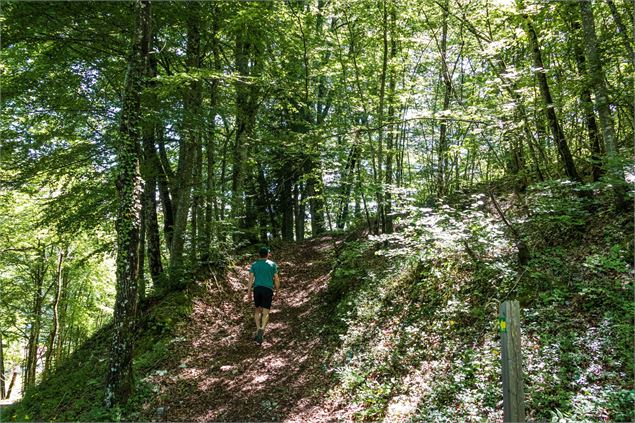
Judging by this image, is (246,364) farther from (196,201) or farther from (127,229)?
(196,201)

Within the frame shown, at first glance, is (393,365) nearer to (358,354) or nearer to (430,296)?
(358,354)

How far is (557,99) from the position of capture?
7211 mm

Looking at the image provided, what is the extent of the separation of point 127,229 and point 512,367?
20.1ft

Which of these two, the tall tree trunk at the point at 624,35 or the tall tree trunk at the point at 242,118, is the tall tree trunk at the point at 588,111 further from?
the tall tree trunk at the point at 242,118

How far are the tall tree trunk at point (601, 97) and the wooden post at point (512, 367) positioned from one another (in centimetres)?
341

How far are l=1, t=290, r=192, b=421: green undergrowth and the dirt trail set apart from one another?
362 millimetres

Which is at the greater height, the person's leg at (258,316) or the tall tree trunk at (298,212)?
the tall tree trunk at (298,212)

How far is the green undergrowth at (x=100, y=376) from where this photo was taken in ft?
22.7

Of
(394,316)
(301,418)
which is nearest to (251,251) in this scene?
(394,316)

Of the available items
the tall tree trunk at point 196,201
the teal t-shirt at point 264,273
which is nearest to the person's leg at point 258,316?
the teal t-shirt at point 264,273

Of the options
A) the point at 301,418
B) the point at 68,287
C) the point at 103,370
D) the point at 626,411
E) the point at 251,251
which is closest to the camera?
the point at 626,411

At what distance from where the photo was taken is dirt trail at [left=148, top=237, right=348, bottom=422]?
655 centimetres

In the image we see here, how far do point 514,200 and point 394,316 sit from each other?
4215 millimetres

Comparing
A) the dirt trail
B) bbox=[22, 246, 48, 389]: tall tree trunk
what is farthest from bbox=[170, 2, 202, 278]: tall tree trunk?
bbox=[22, 246, 48, 389]: tall tree trunk
